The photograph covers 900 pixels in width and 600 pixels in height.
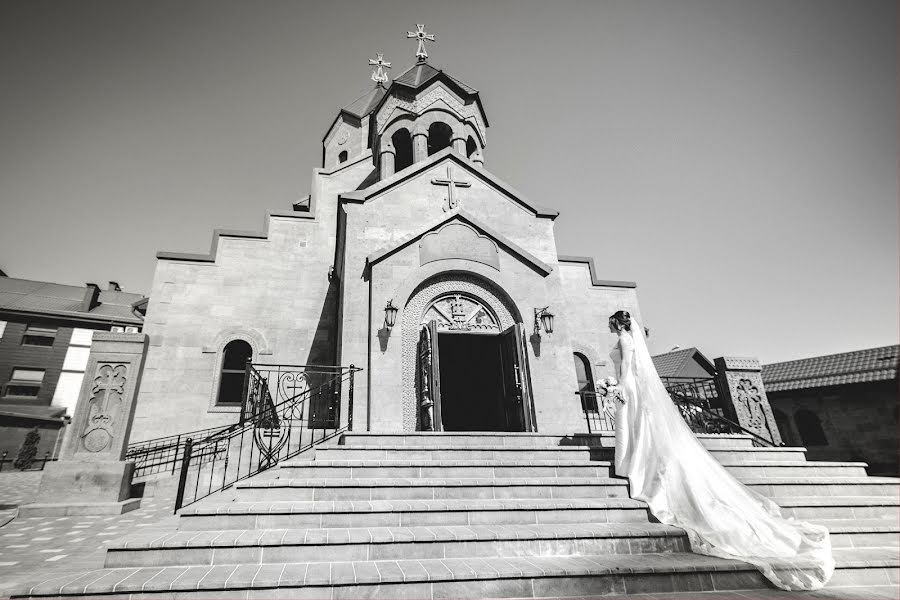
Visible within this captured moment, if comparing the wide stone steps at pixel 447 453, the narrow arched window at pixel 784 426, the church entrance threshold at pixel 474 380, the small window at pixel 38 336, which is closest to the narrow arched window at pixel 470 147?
the church entrance threshold at pixel 474 380

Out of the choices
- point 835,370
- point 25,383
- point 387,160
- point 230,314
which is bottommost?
point 835,370

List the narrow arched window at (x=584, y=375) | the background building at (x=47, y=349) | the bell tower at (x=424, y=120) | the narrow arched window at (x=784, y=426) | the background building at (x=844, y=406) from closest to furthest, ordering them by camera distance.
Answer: the narrow arched window at (x=584, y=375), the bell tower at (x=424, y=120), the background building at (x=844, y=406), the narrow arched window at (x=784, y=426), the background building at (x=47, y=349)

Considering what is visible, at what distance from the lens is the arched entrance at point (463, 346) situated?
9.77m

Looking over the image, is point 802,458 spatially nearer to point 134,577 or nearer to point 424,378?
point 424,378

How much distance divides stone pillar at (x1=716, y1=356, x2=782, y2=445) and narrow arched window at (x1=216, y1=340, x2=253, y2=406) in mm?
12562

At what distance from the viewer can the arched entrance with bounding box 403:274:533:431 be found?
9.77 metres

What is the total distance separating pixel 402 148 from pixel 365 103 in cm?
840

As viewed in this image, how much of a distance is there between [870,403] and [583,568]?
911 inches

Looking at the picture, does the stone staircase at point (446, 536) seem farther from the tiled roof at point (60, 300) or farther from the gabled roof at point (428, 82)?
the tiled roof at point (60, 300)

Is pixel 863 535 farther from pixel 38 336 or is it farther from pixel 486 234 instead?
pixel 38 336

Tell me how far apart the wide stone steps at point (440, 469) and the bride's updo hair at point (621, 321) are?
86.3 inches

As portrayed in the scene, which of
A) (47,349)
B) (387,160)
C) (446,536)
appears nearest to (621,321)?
(446,536)

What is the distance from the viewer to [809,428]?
71.2 ft

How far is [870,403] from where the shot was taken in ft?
63.0
